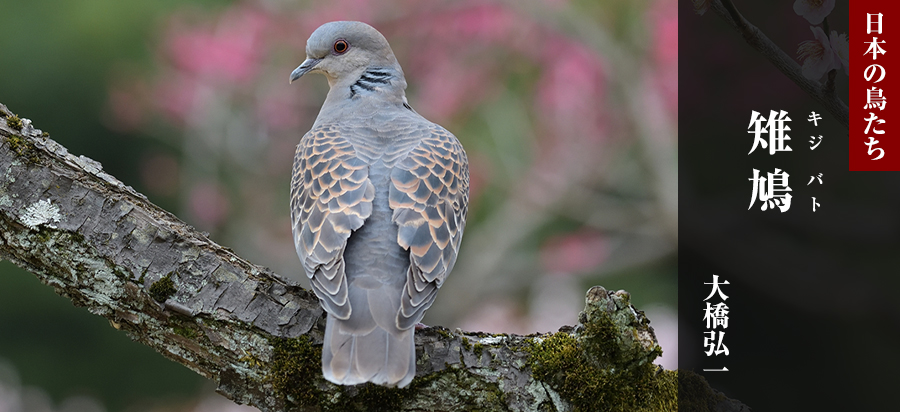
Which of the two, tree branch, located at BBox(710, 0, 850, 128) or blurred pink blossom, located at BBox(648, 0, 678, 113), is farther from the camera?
blurred pink blossom, located at BBox(648, 0, 678, 113)

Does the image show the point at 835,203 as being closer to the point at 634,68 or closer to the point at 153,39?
the point at 634,68

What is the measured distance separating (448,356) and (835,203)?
2.84 m

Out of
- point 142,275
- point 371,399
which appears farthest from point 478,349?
point 142,275

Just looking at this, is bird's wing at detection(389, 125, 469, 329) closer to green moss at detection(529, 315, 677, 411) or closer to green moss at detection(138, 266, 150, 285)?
green moss at detection(529, 315, 677, 411)

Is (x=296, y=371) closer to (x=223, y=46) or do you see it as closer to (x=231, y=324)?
(x=231, y=324)

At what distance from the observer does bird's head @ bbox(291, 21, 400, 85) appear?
3.14 meters

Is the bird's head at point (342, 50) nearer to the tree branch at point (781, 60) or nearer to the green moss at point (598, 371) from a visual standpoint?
the green moss at point (598, 371)

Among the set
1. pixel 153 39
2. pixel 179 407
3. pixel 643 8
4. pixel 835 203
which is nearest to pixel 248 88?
pixel 153 39

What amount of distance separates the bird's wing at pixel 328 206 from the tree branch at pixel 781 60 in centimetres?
118

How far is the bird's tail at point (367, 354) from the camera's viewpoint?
1.92m

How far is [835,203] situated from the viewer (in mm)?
4008

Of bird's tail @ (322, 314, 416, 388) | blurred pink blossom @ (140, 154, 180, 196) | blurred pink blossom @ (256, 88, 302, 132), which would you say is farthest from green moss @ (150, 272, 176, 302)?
blurred pink blossom @ (140, 154, 180, 196)

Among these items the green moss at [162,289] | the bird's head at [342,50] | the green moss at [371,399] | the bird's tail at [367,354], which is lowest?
the green moss at [371,399]

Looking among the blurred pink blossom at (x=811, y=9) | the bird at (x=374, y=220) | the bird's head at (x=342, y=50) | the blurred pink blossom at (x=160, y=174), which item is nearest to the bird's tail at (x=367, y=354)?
the bird at (x=374, y=220)
